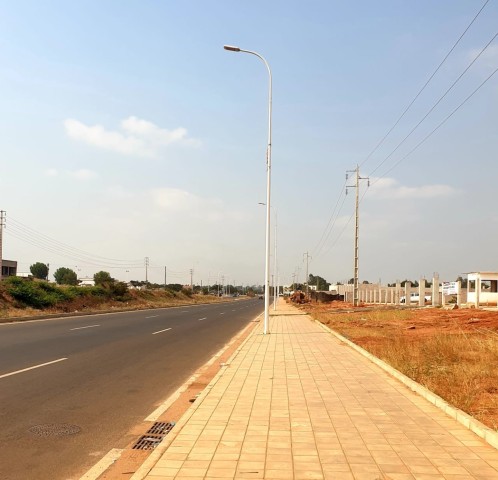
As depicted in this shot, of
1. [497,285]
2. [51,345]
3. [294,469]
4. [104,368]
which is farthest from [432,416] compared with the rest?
[497,285]

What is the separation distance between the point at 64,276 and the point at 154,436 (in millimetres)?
143924

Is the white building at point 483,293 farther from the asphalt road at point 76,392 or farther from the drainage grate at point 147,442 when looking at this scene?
the drainage grate at point 147,442

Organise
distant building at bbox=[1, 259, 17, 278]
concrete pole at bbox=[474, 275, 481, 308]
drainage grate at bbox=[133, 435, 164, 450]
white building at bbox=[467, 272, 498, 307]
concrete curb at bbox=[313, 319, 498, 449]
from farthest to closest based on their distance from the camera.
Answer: distant building at bbox=[1, 259, 17, 278] < white building at bbox=[467, 272, 498, 307] < concrete pole at bbox=[474, 275, 481, 308] < drainage grate at bbox=[133, 435, 164, 450] < concrete curb at bbox=[313, 319, 498, 449]

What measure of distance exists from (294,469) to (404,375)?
572 centimetres

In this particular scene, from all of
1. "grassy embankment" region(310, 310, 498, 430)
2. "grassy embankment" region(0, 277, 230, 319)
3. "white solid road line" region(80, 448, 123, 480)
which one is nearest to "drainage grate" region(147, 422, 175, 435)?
"white solid road line" region(80, 448, 123, 480)

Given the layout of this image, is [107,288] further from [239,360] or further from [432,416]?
[432,416]

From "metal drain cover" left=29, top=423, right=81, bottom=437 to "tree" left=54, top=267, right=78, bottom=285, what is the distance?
13334 centimetres

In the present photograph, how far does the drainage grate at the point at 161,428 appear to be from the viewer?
658 cm

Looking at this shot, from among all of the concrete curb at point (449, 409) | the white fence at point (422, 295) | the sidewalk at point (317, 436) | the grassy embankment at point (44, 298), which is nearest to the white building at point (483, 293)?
the white fence at point (422, 295)

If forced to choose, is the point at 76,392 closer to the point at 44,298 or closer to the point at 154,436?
the point at 154,436

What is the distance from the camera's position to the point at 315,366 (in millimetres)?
11570

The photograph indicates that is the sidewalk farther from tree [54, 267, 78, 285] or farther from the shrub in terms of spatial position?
tree [54, 267, 78, 285]

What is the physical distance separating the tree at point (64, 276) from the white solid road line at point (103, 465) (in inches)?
5301

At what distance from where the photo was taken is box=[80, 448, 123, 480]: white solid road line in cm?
492
